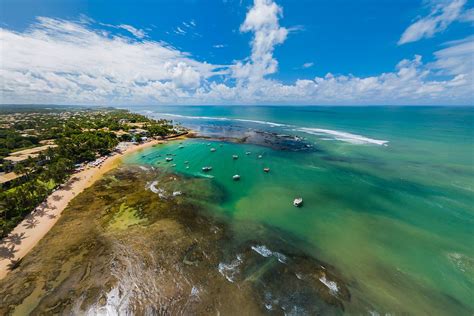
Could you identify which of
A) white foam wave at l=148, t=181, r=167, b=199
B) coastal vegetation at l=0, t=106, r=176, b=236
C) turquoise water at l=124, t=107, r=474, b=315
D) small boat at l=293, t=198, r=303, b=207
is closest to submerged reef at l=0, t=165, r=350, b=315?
turquoise water at l=124, t=107, r=474, b=315

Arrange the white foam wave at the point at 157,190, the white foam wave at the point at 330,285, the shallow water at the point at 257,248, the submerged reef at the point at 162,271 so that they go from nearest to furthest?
the submerged reef at the point at 162,271 < the shallow water at the point at 257,248 < the white foam wave at the point at 330,285 < the white foam wave at the point at 157,190

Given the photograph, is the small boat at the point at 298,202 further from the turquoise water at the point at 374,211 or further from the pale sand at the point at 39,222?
the pale sand at the point at 39,222

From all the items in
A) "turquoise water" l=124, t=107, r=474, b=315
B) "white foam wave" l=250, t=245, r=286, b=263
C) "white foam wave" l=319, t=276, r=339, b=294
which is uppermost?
"turquoise water" l=124, t=107, r=474, b=315

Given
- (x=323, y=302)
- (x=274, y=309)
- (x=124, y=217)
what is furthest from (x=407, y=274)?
(x=124, y=217)

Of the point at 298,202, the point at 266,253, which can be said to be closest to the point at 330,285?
the point at 266,253

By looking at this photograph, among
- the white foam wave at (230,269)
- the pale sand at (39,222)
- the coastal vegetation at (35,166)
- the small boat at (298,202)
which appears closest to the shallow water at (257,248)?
the white foam wave at (230,269)

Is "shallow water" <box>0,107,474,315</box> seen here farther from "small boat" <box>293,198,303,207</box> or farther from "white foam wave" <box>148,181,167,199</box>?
"small boat" <box>293,198,303,207</box>

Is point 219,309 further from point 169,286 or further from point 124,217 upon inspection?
point 124,217
